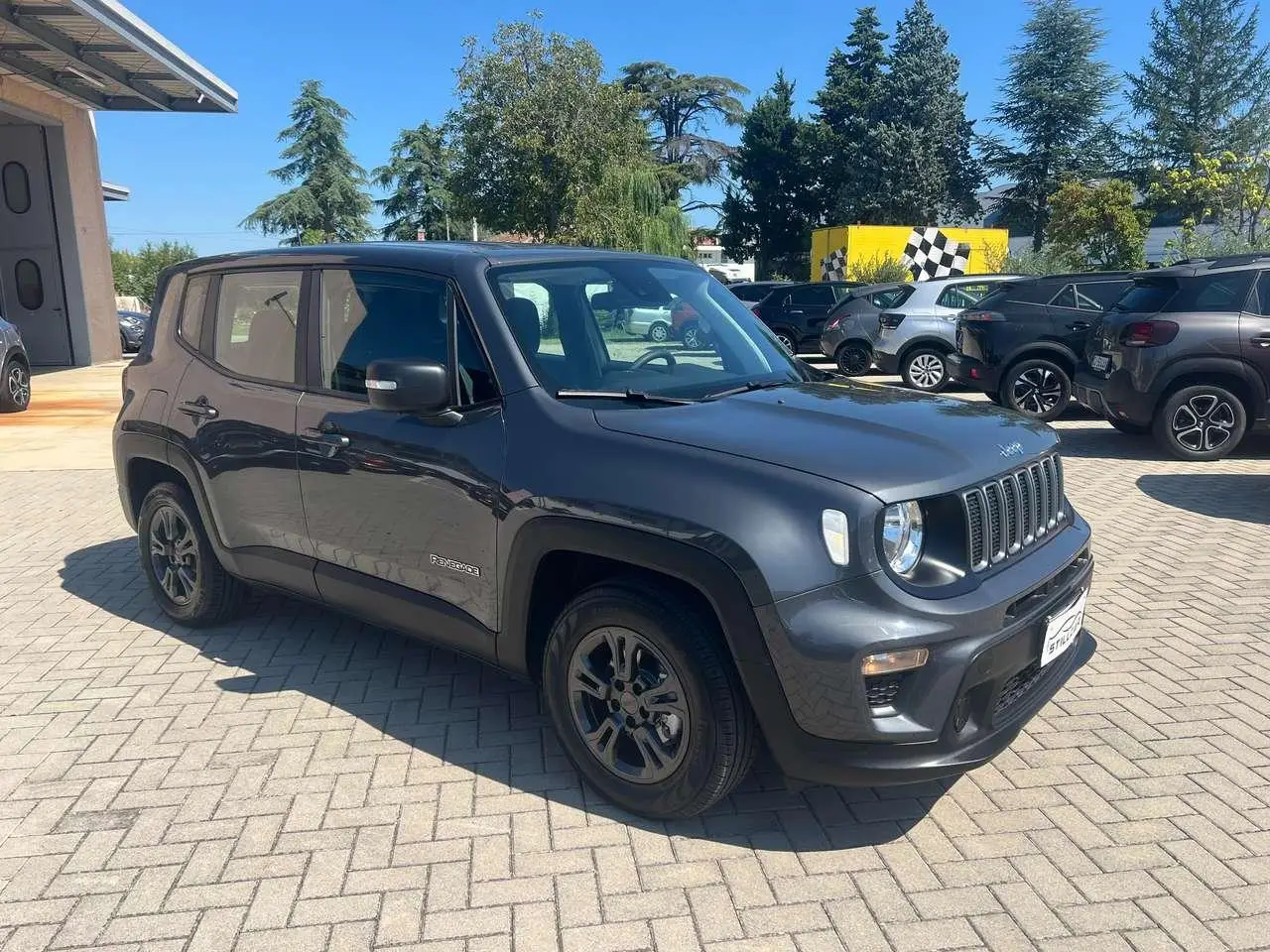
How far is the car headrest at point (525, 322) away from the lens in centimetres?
344

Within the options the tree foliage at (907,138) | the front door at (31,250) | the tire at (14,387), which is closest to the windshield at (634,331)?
the tire at (14,387)

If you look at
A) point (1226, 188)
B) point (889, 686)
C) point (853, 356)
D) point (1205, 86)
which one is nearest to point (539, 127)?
point (853, 356)

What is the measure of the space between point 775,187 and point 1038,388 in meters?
43.3

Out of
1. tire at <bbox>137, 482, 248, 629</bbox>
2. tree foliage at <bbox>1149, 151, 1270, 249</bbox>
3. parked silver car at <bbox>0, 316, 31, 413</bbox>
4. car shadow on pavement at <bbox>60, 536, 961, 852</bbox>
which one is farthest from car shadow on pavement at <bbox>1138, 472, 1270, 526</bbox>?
tree foliage at <bbox>1149, 151, 1270, 249</bbox>

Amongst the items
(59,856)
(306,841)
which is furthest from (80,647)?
(306,841)

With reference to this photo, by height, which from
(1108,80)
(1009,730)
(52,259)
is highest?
(1108,80)

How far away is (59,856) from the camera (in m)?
3.03

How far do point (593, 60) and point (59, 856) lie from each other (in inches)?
972

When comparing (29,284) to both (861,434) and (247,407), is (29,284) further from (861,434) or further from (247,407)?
(861,434)

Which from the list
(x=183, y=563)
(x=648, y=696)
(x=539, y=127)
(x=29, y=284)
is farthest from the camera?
(x=539, y=127)

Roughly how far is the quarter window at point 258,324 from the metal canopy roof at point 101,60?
11381 mm

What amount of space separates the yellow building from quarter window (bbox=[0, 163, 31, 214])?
19.8 meters

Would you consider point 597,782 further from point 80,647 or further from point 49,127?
point 49,127

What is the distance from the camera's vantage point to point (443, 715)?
3.96 m
